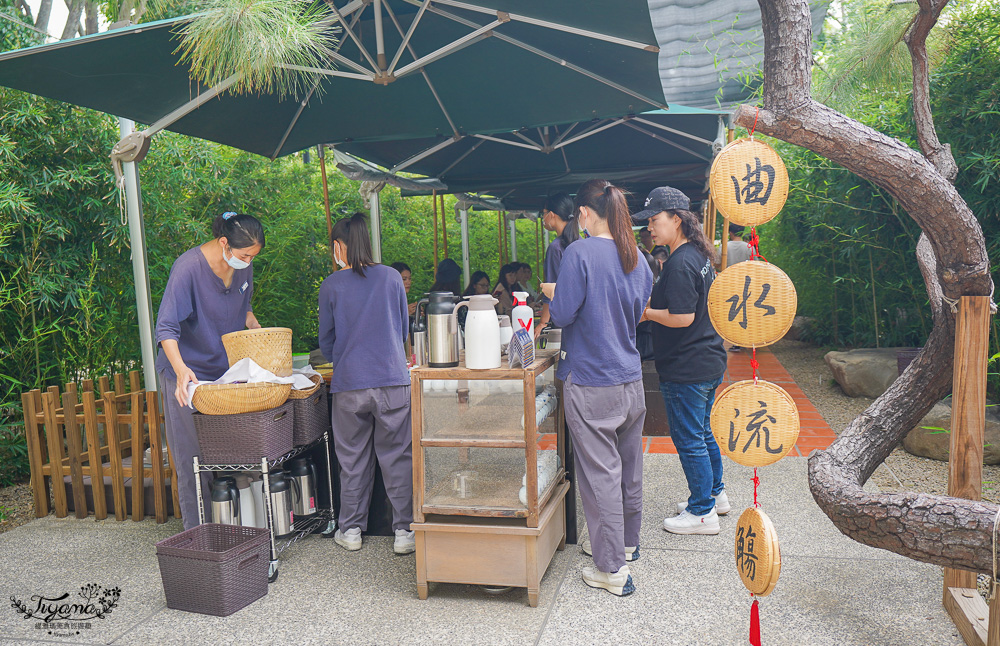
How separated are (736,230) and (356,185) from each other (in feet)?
16.1

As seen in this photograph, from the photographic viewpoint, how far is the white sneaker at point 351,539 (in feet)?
11.2

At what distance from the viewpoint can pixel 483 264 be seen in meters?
14.4

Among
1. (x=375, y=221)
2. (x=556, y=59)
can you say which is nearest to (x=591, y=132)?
(x=556, y=59)

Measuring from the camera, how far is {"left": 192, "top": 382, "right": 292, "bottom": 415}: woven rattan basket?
2938 millimetres

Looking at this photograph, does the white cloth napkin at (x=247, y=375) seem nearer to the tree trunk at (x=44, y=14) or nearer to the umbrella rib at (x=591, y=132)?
the umbrella rib at (x=591, y=132)

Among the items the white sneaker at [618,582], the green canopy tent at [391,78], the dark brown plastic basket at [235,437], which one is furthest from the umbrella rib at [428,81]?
the white sneaker at [618,582]

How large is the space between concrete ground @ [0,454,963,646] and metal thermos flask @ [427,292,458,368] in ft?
3.19

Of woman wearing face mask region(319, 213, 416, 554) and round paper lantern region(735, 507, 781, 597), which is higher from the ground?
woman wearing face mask region(319, 213, 416, 554)

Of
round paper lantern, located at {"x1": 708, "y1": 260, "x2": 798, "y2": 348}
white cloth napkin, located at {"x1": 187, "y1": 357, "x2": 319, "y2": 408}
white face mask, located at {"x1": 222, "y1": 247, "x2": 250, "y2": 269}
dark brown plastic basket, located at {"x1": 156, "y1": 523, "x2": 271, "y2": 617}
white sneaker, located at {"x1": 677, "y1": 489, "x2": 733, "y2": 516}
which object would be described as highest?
white face mask, located at {"x1": 222, "y1": 247, "x2": 250, "y2": 269}

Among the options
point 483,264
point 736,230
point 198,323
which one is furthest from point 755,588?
point 483,264

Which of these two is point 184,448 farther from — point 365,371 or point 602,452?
point 602,452

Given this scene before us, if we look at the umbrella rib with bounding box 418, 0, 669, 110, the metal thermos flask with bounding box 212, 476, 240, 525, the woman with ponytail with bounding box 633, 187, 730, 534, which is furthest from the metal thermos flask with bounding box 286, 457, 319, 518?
the umbrella rib with bounding box 418, 0, 669, 110

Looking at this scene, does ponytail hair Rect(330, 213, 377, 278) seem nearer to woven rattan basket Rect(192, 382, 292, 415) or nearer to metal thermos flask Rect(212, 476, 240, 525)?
woven rattan basket Rect(192, 382, 292, 415)

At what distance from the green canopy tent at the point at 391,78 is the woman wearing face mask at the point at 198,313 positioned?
2.30ft
